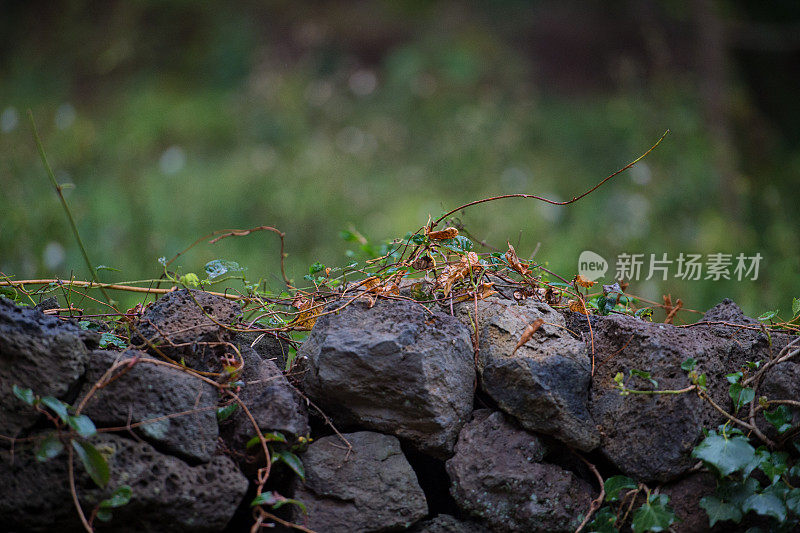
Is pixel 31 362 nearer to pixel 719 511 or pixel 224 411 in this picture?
pixel 224 411

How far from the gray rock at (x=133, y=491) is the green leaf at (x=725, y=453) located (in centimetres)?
85

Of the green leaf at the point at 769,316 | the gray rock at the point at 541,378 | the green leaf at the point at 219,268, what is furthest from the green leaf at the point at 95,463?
the green leaf at the point at 769,316

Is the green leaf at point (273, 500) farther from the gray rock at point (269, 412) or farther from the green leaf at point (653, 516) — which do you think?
the green leaf at point (653, 516)

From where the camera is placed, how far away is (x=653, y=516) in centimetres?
122

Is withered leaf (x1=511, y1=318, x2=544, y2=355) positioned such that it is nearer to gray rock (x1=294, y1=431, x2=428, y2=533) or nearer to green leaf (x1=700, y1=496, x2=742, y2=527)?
gray rock (x1=294, y1=431, x2=428, y2=533)

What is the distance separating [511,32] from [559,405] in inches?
262

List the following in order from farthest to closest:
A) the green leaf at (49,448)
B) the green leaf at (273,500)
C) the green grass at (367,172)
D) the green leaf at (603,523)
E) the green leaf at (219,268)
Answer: the green grass at (367,172) < the green leaf at (219,268) < the green leaf at (603,523) < the green leaf at (273,500) < the green leaf at (49,448)

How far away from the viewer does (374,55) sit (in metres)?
6.77

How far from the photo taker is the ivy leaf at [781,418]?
1.28 metres

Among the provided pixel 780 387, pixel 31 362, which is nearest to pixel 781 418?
pixel 780 387

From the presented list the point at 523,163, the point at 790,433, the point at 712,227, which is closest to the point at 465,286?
the point at 790,433

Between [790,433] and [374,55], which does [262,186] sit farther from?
[790,433]

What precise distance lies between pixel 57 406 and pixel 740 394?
4.13 feet

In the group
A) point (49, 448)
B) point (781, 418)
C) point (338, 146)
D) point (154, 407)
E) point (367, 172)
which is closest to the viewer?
point (49, 448)
